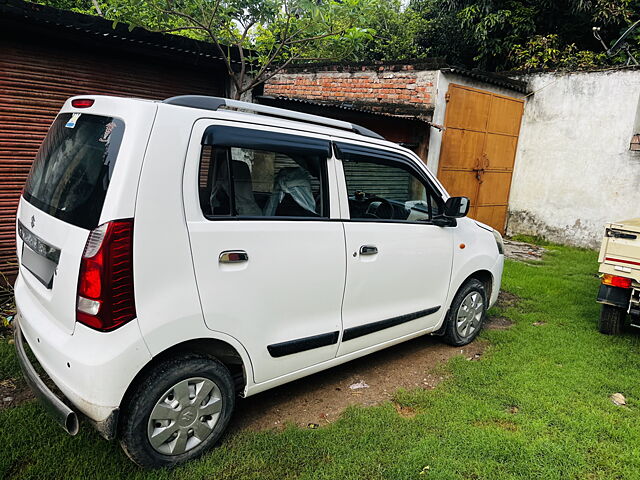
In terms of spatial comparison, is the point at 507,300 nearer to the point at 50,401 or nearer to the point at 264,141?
the point at 264,141

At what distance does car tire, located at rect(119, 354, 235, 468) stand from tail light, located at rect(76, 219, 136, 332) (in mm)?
405

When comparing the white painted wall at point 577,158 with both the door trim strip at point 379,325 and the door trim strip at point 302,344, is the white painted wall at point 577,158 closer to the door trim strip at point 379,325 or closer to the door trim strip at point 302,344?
the door trim strip at point 379,325

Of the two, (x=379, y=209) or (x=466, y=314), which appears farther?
(x=466, y=314)

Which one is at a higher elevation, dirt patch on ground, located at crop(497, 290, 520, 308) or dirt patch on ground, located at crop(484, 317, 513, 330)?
dirt patch on ground, located at crop(497, 290, 520, 308)

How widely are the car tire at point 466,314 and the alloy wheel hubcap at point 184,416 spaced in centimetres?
244

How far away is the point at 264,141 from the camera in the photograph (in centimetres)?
273

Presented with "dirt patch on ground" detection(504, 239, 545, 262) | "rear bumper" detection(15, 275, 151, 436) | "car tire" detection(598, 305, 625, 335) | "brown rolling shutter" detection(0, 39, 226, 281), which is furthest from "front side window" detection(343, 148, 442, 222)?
"dirt patch on ground" detection(504, 239, 545, 262)

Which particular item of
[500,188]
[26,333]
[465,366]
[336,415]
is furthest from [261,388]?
[500,188]

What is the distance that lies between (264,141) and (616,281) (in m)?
3.97

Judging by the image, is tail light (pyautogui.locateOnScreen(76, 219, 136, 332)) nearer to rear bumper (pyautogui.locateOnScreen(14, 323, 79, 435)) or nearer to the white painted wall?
rear bumper (pyautogui.locateOnScreen(14, 323, 79, 435))

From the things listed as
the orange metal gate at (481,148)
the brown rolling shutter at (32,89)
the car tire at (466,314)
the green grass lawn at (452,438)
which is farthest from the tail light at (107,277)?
the orange metal gate at (481,148)

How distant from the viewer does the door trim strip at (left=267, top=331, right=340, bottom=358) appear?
2.81m

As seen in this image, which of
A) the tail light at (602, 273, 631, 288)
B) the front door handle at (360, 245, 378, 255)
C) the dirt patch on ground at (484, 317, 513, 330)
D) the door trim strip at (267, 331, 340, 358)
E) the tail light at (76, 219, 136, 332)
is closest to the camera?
the tail light at (76, 219, 136, 332)

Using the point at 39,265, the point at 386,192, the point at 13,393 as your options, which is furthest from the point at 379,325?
the point at 13,393
